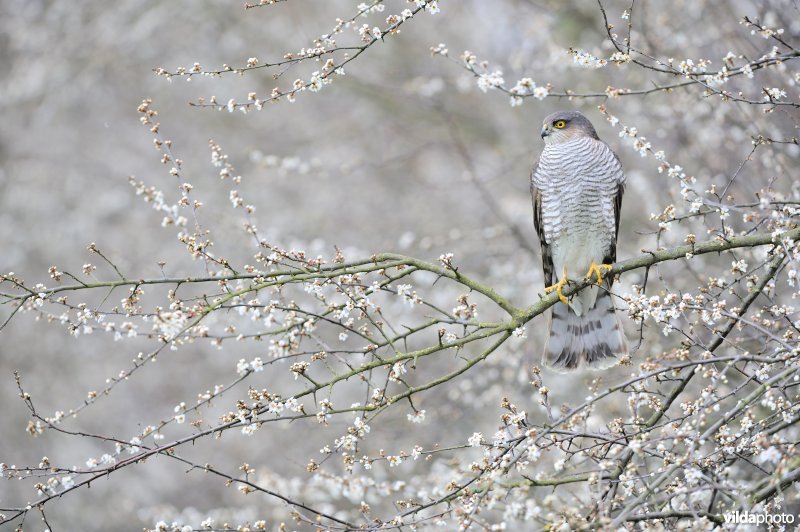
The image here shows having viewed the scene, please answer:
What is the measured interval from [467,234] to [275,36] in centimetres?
382

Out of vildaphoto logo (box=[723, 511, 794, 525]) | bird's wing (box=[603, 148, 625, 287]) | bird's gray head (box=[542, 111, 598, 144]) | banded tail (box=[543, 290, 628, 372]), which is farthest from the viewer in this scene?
bird's gray head (box=[542, 111, 598, 144])

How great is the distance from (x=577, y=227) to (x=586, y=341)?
0.76m

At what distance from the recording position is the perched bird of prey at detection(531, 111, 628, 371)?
504 cm

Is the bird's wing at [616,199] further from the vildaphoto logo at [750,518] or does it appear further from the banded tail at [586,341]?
the vildaphoto logo at [750,518]

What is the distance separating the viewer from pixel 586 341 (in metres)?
5.05

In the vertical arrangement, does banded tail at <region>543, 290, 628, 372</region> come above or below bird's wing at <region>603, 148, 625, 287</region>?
below

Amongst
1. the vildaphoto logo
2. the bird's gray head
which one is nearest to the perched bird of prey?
the bird's gray head

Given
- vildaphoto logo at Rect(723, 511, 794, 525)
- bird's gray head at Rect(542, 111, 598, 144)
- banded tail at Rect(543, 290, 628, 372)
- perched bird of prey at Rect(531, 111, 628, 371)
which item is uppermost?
bird's gray head at Rect(542, 111, 598, 144)

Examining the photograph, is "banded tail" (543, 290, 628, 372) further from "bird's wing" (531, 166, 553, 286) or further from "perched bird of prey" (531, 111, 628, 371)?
"bird's wing" (531, 166, 553, 286)

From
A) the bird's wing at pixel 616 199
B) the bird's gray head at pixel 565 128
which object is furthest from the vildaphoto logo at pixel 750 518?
the bird's gray head at pixel 565 128

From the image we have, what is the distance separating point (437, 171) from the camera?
43.6ft

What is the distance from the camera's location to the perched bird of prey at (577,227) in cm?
504

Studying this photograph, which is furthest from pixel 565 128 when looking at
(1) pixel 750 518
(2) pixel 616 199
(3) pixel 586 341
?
(1) pixel 750 518

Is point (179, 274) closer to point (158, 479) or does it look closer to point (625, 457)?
point (158, 479)
